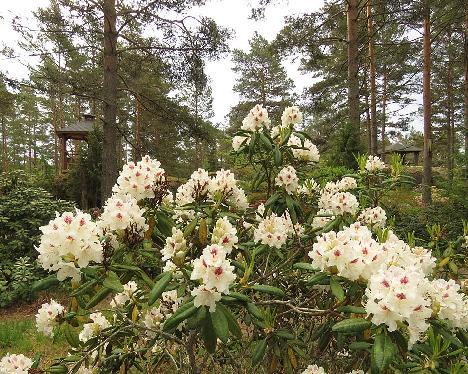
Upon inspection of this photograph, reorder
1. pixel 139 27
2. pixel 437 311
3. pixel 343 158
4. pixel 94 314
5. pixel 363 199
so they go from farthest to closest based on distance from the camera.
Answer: pixel 139 27
pixel 343 158
pixel 363 199
pixel 94 314
pixel 437 311

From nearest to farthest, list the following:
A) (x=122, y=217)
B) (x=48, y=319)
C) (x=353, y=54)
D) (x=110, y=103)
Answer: (x=122, y=217), (x=48, y=319), (x=110, y=103), (x=353, y=54)

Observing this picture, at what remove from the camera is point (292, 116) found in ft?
8.64

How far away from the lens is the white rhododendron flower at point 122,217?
1.66m

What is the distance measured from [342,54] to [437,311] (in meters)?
17.0

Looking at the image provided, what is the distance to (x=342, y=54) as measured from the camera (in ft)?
55.3

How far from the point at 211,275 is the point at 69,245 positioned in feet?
1.87

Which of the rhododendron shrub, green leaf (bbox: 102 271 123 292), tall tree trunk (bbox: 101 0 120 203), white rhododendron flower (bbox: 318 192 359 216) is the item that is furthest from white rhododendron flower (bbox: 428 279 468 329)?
tall tree trunk (bbox: 101 0 120 203)

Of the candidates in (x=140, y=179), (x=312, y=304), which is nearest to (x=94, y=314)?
(x=140, y=179)

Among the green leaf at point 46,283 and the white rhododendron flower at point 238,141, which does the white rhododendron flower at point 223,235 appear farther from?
the white rhododendron flower at point 238,141

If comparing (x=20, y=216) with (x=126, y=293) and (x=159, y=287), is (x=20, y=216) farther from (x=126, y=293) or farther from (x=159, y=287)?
(x=159, y=287)

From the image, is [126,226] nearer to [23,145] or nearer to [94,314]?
[94,314]

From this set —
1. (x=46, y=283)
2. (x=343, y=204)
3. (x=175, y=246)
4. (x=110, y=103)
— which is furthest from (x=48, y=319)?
(x=110, y=103)

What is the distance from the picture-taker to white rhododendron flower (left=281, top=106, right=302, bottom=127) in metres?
2.62

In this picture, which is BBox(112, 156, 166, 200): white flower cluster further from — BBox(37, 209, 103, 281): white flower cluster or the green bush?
the green bush
